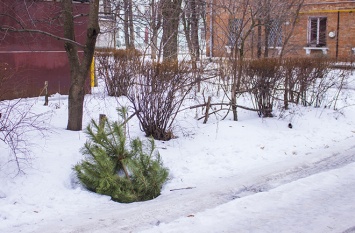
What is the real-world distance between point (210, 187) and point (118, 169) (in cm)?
127

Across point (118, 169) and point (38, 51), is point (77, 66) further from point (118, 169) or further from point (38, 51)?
point (38, 51)

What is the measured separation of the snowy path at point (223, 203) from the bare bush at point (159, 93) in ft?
5.76

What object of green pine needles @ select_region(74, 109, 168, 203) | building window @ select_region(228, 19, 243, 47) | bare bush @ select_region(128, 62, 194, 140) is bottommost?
green pine needles @ select_region(74, 109, 168, 203)

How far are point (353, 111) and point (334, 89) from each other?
0.71 m

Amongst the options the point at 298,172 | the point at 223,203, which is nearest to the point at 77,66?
the point at 223,203

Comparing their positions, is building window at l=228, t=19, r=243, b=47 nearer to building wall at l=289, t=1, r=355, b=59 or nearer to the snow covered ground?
the snow covered ground

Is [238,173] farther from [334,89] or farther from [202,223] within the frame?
[334,89]

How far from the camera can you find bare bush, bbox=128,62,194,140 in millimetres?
8188

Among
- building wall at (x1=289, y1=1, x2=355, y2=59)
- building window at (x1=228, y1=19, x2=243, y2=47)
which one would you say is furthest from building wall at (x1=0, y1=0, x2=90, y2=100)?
building wall at (x1=289, y1=1, x2=355, y2=59)

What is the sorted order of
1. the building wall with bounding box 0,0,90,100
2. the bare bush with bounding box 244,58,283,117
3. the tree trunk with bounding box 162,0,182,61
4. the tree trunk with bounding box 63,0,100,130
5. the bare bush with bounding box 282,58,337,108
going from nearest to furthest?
the tree trunk with bounding box 63,0,100,130
the bare bush with bounding box 244,58,283,117
the bare bush with bounding box 282,58,337,108
the building wall with bounding box 0,0,90,100
the tree trunk with bounding box 162,0,182,61

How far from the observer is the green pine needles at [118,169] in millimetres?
6273

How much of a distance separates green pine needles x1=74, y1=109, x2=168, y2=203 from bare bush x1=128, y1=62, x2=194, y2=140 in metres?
1.72

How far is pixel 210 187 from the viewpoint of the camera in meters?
6.75

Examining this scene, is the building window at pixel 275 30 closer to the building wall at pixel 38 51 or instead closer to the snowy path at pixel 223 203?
the building wall at pixel 38 51
